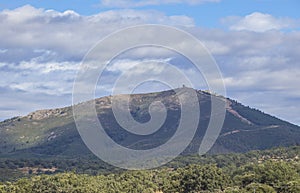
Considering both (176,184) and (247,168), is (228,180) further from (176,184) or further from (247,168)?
(247,168)

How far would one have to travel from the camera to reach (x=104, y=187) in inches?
5974

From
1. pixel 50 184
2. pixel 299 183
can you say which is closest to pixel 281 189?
pixel 299 183

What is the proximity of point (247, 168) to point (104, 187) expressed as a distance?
1669 inches

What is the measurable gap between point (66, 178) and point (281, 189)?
53034mm

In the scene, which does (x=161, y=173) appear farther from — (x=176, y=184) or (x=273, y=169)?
(x=273, y=169)

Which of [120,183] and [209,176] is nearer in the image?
[209,176]

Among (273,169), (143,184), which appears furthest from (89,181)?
(273,169)

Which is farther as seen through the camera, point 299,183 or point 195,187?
point 195,187

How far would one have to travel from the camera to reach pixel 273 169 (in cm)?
13962

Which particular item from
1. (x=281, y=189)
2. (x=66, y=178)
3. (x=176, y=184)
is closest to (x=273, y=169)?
(x=281, y=189)

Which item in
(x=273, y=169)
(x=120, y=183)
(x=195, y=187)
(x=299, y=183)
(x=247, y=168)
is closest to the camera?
(x=299, y=183)

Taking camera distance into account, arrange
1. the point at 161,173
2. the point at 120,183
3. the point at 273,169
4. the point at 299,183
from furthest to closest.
→ the point at 161,173, the point at 120,183, the point at 273,169, the point at 299,183

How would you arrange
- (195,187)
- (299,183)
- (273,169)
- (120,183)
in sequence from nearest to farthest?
(299,183) → (273,169) → (195,187) → (120,183)

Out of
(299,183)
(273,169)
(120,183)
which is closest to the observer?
(299,183)
